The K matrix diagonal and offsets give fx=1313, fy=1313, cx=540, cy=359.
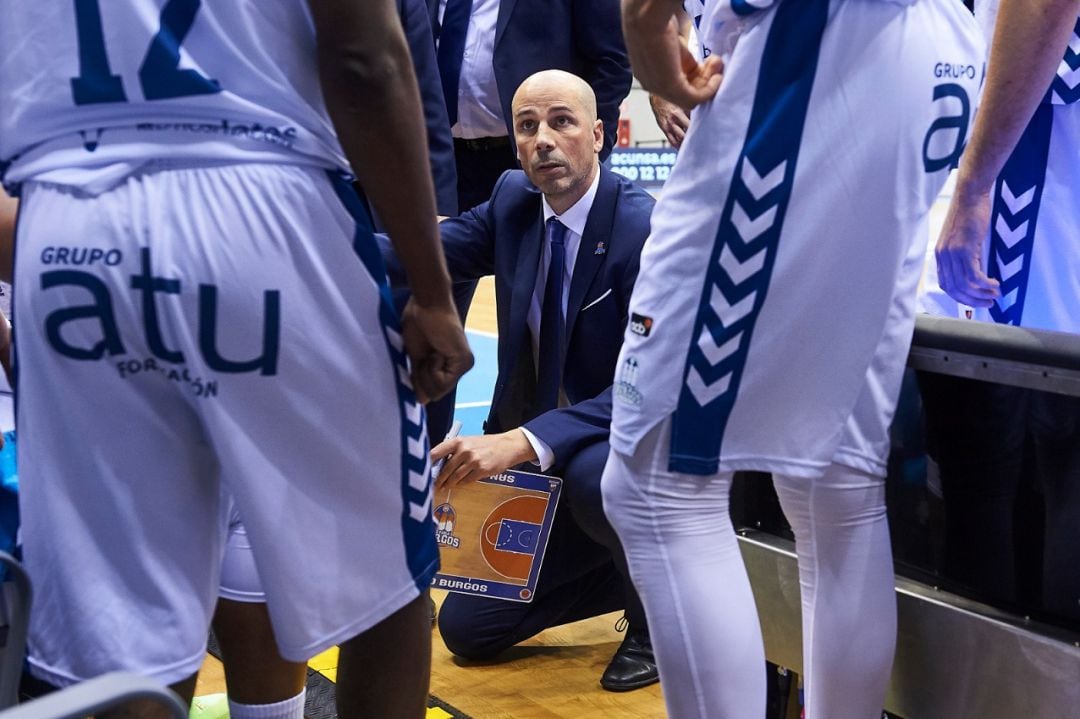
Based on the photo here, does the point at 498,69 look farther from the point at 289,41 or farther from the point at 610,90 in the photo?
the point at 289,41

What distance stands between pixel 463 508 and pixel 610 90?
4.89 ft

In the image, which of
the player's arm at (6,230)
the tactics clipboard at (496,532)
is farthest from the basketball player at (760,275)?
the tactics clipboard at (496,532)

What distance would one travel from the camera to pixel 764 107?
1.49m

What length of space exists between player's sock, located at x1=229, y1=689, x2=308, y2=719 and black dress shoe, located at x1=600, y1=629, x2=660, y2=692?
0.92 m

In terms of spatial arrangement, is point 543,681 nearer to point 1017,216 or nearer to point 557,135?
point 557,135

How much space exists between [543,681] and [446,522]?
44 cm

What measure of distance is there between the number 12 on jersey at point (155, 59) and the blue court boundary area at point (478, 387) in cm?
347

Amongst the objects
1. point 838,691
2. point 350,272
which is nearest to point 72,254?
point 350,272

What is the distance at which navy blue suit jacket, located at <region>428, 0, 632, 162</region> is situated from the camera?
3514 mm

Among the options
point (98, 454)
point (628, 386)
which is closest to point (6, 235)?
point (98, 454)

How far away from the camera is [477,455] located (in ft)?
8.46

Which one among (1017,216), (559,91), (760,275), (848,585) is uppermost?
(559,91)

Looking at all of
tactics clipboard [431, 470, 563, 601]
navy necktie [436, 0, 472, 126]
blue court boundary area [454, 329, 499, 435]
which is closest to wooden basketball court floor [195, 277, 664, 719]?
tactics clipboard [431, 470, 563, 601]

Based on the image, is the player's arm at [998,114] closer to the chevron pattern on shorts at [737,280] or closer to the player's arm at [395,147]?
the chevron pattern on shorts at [737,280]
